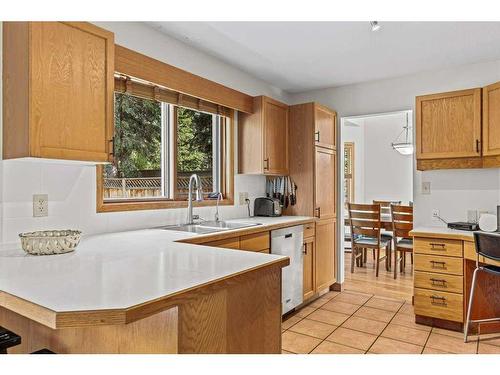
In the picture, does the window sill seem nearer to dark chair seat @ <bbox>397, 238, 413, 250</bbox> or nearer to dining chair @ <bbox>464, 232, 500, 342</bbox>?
dining chair @ <bbox>464, 232, 500, 342</bbox>

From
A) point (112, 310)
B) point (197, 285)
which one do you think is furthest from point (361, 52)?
point (112, 310)

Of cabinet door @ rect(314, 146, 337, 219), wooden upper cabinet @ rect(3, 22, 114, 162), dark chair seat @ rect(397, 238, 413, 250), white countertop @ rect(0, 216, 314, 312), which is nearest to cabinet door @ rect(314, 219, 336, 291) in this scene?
cabinet door @ rect(314, 146, 337, 219)

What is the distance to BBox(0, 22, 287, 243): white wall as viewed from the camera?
187cm

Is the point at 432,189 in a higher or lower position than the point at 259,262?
higher

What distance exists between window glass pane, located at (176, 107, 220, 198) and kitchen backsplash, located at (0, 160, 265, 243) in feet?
2.01

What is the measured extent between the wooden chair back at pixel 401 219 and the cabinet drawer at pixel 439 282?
150 centimetres

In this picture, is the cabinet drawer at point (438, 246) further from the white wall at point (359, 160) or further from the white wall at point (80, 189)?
the white wall at point (359, 160)

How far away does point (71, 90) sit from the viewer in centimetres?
180

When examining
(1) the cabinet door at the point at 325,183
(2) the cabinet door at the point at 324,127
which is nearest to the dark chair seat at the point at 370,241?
(1) the cabinet door at the point at 325,183

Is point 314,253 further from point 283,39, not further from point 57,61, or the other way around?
point 57,61

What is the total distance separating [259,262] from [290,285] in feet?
5.99

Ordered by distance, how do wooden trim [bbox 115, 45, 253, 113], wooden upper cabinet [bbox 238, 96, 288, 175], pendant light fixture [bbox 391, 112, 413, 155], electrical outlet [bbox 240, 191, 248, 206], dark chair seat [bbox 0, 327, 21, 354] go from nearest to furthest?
dark chair seat [bbox 0, 327, 21, 354]
wooden trim [bbox 115, 45, 253, 113]
wooden upper cabinet [bbox 238, 96, 288, 175]
electrical outlet [bbox 240, 191, 248, 206]
pendant light fixture [bbox 391, 112, 413, 155]

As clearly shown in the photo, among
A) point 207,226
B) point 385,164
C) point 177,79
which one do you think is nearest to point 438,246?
point 207,226
